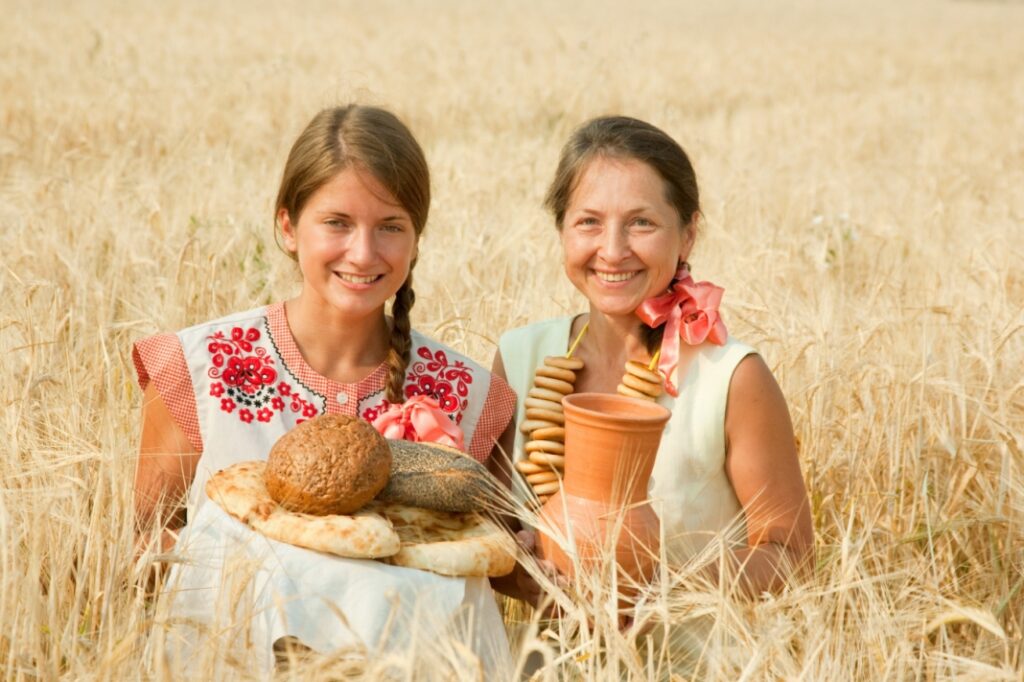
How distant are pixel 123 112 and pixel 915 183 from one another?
17.9 ft

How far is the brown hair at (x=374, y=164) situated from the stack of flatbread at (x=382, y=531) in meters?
0.68

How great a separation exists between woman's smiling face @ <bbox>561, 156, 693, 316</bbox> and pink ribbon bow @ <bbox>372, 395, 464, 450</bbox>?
1.53 feet

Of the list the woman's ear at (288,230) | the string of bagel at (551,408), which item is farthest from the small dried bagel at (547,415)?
the woman's ear at (288,230)

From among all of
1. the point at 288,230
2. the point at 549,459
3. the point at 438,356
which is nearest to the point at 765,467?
the point at 549,459

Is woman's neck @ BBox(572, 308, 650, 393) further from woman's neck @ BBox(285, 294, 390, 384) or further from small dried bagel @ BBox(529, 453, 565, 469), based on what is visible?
woman's neck @ BBox(285, 294, 390, 384)

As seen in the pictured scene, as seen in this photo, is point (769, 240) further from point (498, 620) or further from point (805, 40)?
point (805, 40)

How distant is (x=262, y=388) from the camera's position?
2.74 m

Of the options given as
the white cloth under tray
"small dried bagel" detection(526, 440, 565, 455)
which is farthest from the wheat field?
"small dried bagel" detection(526, 440, 565, 455)

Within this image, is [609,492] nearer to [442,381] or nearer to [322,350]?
[442,381]

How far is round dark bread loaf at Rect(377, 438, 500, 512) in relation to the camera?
82.2 inches

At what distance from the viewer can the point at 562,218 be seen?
283 cm

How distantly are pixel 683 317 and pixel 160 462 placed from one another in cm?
127

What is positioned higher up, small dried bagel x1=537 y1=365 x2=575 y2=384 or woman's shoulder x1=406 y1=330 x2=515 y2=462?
small dried bagel x1=537 y1=365 x2=575 y2=384

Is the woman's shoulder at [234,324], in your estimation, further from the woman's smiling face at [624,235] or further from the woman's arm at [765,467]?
the woman's arm at [765,467]
